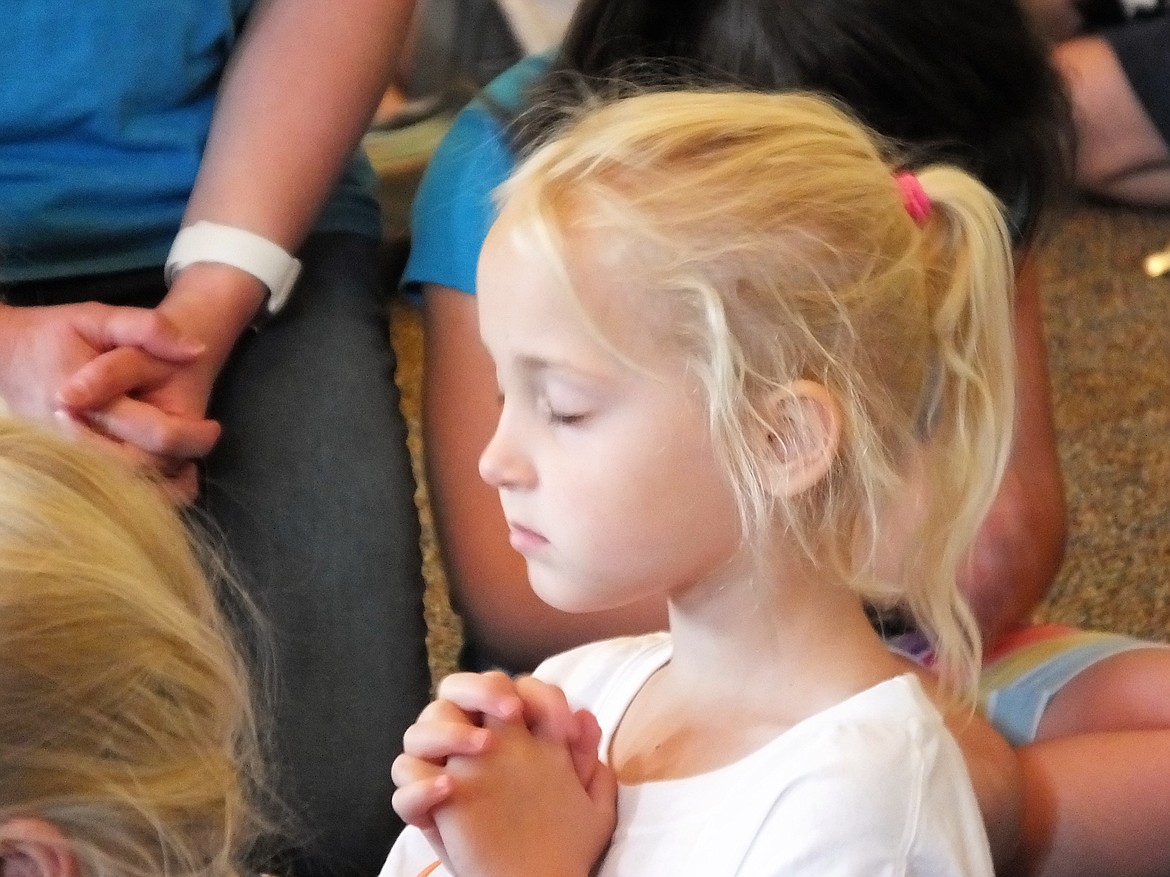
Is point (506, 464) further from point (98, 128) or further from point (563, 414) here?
point (98, 128)

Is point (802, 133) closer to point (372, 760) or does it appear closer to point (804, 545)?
point (804, 545)

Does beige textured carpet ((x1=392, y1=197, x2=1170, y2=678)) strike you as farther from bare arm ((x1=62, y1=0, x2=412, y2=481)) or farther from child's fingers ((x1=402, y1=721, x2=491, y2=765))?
child's fingers ((x1=402, y1=721, x2=491, y2=765))

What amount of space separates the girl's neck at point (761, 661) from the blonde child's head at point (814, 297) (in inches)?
0.9

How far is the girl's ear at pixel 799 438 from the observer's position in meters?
0.59

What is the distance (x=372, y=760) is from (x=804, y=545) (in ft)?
1.23

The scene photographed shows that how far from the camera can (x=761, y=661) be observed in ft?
2.12

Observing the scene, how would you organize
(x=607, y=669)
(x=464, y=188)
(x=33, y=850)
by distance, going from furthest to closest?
(x=464, y=188) < (x=607, y=669) < (x=33, y=850)

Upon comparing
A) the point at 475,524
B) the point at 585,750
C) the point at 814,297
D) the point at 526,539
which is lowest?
the point at 475,524

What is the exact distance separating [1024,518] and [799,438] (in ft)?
1.35

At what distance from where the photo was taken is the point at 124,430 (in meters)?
0.79

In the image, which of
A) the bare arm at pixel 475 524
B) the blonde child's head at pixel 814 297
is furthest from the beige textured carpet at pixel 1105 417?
the blonde child's head at pixel 814 297

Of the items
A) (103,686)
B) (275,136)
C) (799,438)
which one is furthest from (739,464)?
(275,136)

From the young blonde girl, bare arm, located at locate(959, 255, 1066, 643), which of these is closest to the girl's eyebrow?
the young blonde girl

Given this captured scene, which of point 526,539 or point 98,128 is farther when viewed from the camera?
point 98,128
